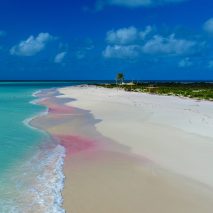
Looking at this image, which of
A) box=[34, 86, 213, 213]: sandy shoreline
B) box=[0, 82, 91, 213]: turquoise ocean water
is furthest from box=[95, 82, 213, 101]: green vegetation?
box=[0, 82, 91, 213]: turquoise ocean water

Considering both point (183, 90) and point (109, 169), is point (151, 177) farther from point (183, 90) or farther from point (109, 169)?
point (183, 90)

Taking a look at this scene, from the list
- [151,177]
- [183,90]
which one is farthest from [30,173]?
[183,90]

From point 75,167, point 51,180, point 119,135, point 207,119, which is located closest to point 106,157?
point 75,167

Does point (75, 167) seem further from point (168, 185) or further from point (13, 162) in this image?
point (168, 185)

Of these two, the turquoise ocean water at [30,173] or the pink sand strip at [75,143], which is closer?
the turquoise ocean water at [30,173]

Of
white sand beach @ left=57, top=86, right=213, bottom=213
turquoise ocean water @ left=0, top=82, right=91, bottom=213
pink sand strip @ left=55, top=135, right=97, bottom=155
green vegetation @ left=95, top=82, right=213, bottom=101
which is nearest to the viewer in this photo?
white sand beach @ left=57, top=86, right=213, bottom=213

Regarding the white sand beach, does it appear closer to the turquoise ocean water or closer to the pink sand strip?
the turquoise ocean water

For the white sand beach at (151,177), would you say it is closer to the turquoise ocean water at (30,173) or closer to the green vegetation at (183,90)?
the turquoise ocean water at (30,173)

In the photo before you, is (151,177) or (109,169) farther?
(109,169)

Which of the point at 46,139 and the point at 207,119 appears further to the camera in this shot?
the point at 207,119

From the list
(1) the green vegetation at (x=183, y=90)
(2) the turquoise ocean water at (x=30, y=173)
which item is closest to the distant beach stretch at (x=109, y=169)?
(2) the turquoise ocean water at (x=30, y=173)

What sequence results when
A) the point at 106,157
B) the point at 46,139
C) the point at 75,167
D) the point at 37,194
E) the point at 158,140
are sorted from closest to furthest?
the point at 37,194
the point at 75,167
the point at 106,157
the point at 158,140
the point at 46,139
